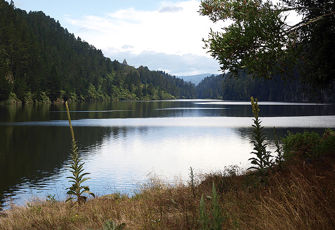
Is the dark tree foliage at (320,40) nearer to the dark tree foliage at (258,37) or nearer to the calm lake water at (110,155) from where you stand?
the dark tree foliage at (258,37)

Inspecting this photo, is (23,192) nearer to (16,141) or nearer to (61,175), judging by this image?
(61,175)

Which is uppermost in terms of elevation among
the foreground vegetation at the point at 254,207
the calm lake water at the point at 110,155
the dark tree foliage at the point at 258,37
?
the dark tree foliage at the point at 258,37

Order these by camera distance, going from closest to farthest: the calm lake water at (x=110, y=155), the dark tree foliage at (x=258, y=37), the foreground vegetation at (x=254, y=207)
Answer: the foreground vegetation at (x=254, y=207), the dark tree foliage at (x=258, y=37), the calm lake water at (x=110, y=155)

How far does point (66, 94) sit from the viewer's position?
15525 cm

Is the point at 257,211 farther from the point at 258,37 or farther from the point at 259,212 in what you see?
the point at 258,37

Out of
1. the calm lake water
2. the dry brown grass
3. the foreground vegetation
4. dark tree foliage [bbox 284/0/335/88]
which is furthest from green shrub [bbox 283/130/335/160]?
the calm lake water

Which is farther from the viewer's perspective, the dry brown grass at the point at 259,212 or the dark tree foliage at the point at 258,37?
the dark tree foliage at the point at 258,37

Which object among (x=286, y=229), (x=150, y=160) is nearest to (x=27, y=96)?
(x=150, y=160)

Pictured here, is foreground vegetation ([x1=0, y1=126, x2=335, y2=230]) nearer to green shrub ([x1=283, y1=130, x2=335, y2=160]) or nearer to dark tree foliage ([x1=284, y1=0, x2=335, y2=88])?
green shrub ([x1=283, y1=130, x2=335, y2=160])

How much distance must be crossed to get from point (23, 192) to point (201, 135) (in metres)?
30.5

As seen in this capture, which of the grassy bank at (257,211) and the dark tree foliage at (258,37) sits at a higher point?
the dark tree foliage at (258,37)

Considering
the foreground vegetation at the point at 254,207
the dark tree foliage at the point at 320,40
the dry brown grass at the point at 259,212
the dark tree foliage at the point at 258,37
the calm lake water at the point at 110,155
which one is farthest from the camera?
the calm lake water at the point at 110,155

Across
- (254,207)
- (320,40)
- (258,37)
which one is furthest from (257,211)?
(320,40)

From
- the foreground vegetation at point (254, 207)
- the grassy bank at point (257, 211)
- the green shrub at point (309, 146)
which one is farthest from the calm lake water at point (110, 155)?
the grassy bank at point (257, 211)
